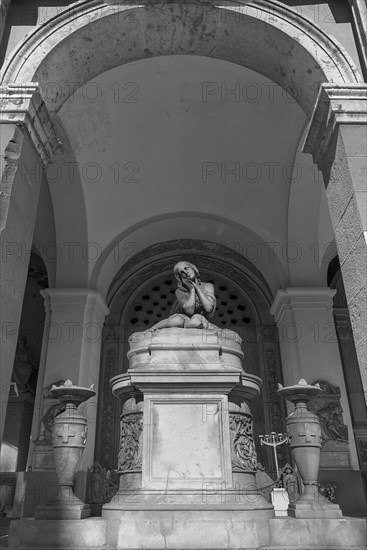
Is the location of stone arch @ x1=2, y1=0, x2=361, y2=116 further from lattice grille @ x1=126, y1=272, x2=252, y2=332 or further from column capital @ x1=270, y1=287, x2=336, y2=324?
lattice grille @ x1=126, y1=272, x2=252, y2=332

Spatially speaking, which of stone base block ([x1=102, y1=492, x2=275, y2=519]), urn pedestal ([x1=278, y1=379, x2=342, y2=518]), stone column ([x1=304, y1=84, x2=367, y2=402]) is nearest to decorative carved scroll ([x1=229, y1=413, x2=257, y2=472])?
stone base block ([x1=102, y1=492, x2=275, y2=519])

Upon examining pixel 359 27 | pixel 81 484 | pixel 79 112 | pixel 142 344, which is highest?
pixel 79 112

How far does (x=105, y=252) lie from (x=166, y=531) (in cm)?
613

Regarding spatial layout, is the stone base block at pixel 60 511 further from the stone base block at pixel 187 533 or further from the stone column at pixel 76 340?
the stone column at pixel 76 340

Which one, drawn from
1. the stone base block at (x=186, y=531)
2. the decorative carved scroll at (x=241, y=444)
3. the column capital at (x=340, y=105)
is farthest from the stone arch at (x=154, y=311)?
the column capital at (x=340, y=105)

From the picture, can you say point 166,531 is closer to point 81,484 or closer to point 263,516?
point 263,516

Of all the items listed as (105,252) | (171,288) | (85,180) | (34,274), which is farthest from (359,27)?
(34,274)

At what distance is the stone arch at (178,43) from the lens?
455 centimetres

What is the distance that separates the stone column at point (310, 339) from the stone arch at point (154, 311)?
618 millimetres

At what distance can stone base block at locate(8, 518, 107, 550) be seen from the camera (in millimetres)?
3459

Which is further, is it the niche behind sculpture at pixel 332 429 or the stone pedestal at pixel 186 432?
the niche behind sculpture at pixel 332 429

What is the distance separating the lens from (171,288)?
10.4 m

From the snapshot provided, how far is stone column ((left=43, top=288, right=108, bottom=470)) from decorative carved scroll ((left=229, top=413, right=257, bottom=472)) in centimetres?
441

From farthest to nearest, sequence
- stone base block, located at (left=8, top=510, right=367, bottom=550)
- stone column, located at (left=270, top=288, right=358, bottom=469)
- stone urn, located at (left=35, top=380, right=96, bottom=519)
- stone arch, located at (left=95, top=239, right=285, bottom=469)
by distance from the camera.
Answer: stone arch, located at (left=95, top=239, right=285, bottom=469), stone column, located at (left=270, top=288, right=358, bottom=469), stone urn, located at (left=35, top=380, right=96, bottom=519), stone base block, located at (left=8, top=510, right=367, bottom=550)
